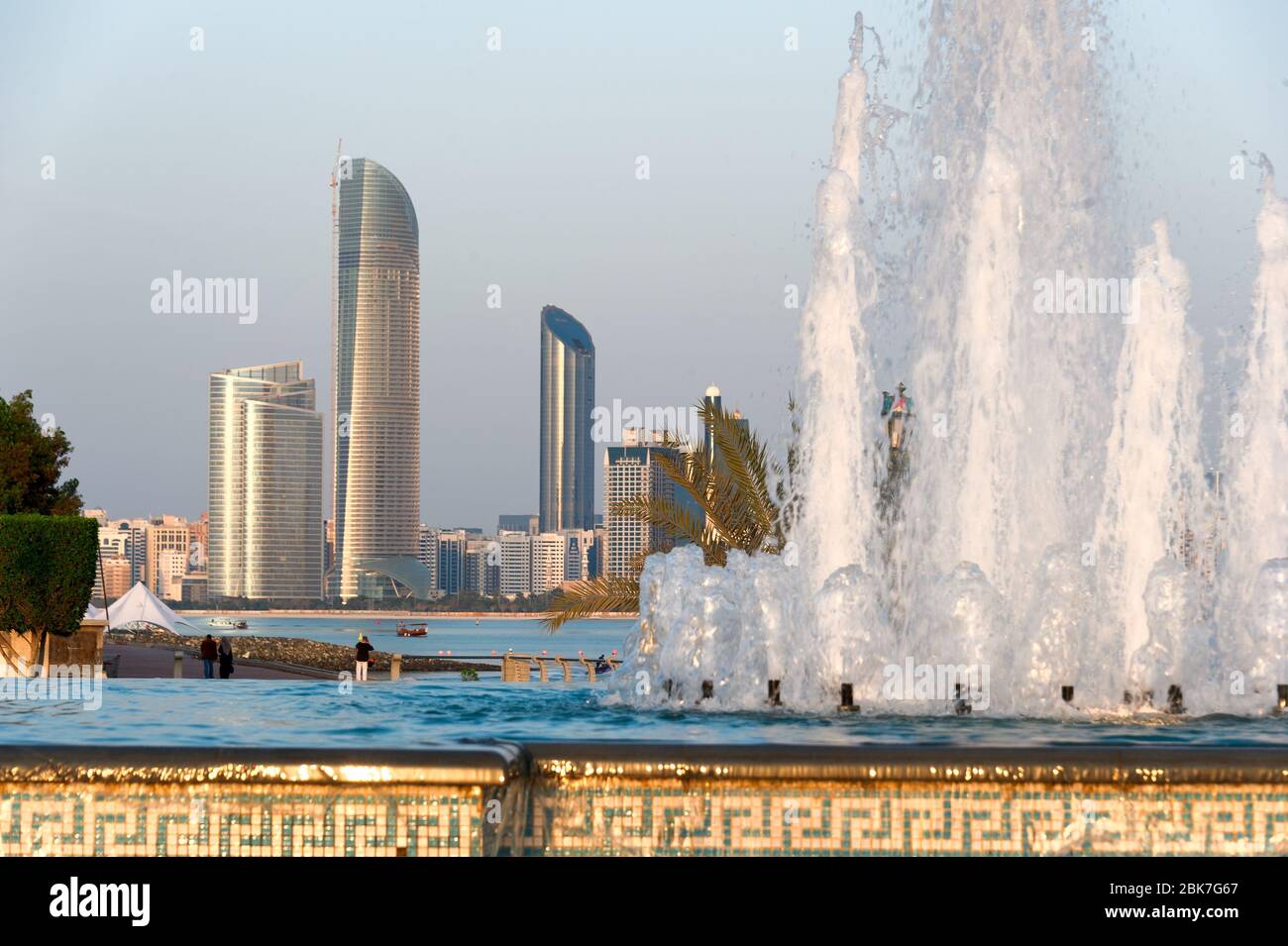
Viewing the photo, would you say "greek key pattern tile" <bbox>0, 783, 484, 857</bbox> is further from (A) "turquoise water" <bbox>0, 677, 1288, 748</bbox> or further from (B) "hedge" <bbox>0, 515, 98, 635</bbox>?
(B) "hedge" <bbox>0, 515, 98, 635</bbox>

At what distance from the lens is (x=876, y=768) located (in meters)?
7.61

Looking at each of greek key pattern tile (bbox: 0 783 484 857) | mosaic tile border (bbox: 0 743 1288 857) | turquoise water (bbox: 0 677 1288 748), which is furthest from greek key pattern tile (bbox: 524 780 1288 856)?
turquoise water (bbox: 0 677 1288 748)

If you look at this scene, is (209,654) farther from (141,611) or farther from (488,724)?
(488,724)

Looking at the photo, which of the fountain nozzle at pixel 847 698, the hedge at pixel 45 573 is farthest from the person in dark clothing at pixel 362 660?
the fountain nozzle at pixel 847 698

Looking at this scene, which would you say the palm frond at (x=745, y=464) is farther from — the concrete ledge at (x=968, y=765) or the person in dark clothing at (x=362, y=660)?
the concrete ledge at (x=968, y=765)

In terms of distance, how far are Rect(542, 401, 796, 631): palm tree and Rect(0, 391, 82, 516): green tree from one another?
13173 mm

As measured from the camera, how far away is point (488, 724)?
11906mm

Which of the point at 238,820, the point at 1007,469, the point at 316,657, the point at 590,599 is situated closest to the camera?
the point at 238,820

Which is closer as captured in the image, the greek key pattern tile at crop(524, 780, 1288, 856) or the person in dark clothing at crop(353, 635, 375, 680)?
the greek key pattern tile at crop(524, 780, 1288, 856)

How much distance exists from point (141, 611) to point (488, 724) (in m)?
34.4

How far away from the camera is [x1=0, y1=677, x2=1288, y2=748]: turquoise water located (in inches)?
410

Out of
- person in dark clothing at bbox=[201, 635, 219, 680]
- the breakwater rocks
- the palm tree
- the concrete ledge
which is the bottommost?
the breakwater rocks

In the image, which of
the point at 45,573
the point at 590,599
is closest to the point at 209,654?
the point at 45,573
